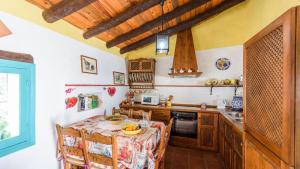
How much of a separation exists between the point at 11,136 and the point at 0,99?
41 cm

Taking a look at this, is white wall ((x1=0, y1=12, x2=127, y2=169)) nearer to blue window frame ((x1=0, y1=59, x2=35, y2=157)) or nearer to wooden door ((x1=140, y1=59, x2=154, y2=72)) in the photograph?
blue window frame ((x1=0, y1=59, x2=35, y2=157))

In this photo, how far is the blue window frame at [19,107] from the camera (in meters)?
1.59

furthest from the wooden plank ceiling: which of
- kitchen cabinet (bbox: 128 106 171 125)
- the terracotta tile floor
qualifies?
the terracotta tile floor

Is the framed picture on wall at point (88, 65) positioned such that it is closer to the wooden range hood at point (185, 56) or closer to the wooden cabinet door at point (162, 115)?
the wooden cabinet door at point (162, 115)

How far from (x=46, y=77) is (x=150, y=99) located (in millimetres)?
2352

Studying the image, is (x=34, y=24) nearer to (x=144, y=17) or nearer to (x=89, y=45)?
(x=89, y=45)

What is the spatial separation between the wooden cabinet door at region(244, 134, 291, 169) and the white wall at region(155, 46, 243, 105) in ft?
8.25

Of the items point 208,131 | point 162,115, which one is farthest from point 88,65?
point 208,131

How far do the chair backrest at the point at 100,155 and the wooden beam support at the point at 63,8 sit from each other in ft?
4.69

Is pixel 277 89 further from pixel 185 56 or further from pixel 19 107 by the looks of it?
pixel 185 56

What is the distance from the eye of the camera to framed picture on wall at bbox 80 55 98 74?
271cm

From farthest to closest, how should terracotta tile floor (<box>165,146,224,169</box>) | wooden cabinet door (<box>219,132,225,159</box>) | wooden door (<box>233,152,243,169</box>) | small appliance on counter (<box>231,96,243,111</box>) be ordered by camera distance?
small appliance on counter (<box>231,96,243,111</box>) → wooden cabinet door (<box>219,132,225,159</box>) → terracotta tile floor (<box>165,146,224,169</box>) → wooden door (<box>233,152,243,169</box>)

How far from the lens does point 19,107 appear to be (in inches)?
67.2

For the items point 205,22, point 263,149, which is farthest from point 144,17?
point 263,149
